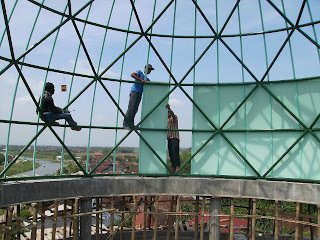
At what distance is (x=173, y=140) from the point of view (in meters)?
20.3

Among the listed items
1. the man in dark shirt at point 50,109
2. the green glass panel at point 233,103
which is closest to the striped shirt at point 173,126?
the green glass panel at point 233,103

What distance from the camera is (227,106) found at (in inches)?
798

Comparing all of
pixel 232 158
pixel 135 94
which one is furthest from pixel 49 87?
pixel 232 158

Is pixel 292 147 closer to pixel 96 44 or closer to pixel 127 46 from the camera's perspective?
pixel 127 46

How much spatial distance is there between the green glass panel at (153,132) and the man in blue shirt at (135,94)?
1.33ft

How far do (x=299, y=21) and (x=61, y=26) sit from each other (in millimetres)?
13396

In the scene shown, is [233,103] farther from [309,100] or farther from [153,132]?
[153,132]

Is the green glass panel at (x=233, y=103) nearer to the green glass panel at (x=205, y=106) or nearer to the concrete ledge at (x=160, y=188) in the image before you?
the green glass panel at (x=205, y=106)

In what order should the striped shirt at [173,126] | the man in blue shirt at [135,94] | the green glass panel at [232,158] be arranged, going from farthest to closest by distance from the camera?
the striped shirt at [173,126] → the man in blue shirt at [135,94] → the green glass panel at [232,158]

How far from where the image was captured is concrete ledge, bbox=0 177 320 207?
16.0m

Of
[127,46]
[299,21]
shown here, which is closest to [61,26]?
[127,46]

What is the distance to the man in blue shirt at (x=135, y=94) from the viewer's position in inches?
782

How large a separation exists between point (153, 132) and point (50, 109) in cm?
641

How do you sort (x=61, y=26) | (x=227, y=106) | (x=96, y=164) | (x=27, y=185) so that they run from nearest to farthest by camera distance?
(x=27, y=185), (x=61, y=26), (x=96, y=164), (x=227, y=106)
